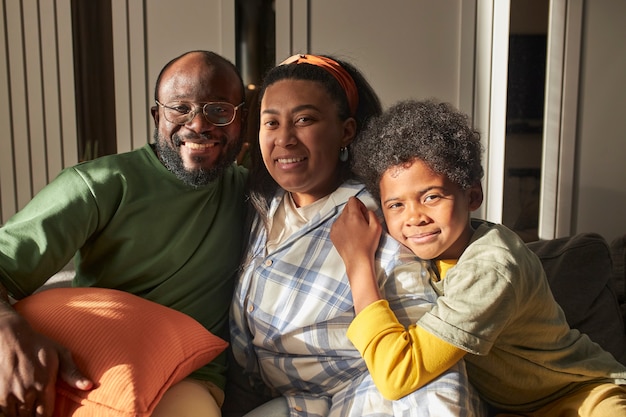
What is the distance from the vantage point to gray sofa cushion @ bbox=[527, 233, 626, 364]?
172 cm

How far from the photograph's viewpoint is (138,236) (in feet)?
4.73

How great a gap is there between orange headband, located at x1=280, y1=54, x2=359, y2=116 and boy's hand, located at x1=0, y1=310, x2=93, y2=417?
0.81m

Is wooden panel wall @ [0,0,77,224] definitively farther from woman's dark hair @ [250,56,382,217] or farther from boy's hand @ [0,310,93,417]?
boy's hand @ [0,310,93,417]

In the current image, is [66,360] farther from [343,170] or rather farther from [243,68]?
[243,68]

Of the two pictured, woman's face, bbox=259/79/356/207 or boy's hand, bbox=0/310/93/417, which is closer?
boy's hand, bbox=0/310/93/417

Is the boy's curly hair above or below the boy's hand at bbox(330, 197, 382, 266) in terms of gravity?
above

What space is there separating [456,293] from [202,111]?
0.73 m

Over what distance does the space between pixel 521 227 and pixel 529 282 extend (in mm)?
1462

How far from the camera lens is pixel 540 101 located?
2504 millimetres

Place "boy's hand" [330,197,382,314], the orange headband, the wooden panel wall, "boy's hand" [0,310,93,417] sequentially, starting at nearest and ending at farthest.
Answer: "boy's hand" [0,310,93,417] < "boy's hand" [330,197,382,314] < the orange headband < the wooden panel wall

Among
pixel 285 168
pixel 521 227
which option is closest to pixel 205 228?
pixel 285 168

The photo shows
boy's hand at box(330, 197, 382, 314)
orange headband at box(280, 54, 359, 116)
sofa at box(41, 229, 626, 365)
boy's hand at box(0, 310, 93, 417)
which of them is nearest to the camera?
boy's hand at box(0, 310, 93, 417)

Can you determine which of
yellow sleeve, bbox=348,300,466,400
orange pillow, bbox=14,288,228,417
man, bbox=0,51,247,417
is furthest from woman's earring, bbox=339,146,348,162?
orange pillow, bbox=14,288,228,417

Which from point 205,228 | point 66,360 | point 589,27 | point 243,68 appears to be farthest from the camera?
point 243,68
